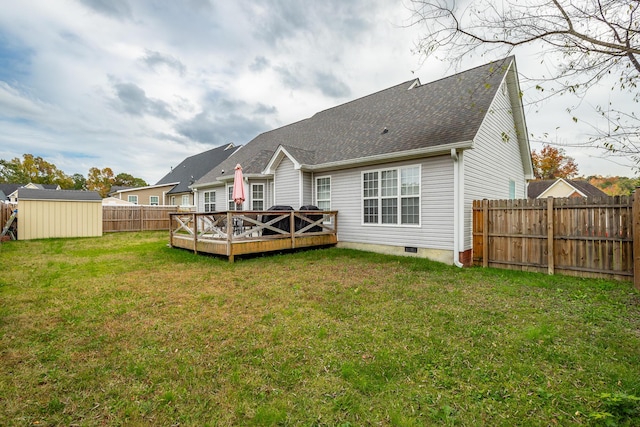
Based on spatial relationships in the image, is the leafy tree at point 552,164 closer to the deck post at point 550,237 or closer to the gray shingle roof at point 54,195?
the deck post at point 550,237

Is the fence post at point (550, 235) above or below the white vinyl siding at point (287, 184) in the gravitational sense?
below

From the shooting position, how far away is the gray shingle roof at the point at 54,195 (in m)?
13.0

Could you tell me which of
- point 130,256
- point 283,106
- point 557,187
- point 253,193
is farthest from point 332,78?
point 557,187

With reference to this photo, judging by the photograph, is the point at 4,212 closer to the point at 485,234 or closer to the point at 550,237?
the point at 485,234

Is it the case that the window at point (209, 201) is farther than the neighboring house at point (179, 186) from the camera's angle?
No

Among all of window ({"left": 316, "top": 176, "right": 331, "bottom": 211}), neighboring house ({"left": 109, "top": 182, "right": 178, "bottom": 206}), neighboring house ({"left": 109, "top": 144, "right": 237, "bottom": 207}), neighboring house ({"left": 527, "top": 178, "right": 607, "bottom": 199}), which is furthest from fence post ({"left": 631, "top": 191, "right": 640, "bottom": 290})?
neighboring house ({"left": 109, "top": 182, "right": 178, "bottom": 206})

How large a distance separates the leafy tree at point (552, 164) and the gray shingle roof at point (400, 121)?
96.7ft

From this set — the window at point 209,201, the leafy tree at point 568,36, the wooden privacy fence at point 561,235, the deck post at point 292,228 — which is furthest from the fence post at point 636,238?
the window at point 209,201

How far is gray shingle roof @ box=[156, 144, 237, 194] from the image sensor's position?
2509 centimetres

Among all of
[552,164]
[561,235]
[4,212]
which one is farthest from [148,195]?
[552,164]

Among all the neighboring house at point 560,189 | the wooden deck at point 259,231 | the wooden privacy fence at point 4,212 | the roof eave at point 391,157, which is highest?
the neighboring house at point 560,189

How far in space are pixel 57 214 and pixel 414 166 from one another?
16.9m

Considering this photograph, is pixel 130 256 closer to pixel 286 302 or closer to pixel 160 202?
pixel 286 302

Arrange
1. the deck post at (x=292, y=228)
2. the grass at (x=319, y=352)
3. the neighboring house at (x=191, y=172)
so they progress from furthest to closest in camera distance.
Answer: the neighboring house at (x=191, y=172), the deck post at (x=292, y=228), the grass at (x=319, y=352)
